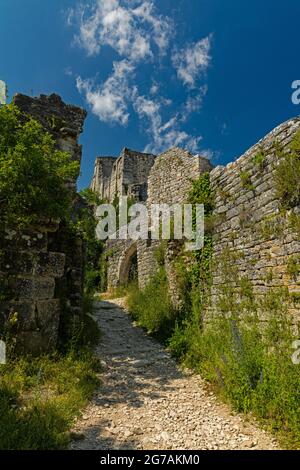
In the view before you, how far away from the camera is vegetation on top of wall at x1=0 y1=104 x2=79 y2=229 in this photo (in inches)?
173

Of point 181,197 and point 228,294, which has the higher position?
point 181,197

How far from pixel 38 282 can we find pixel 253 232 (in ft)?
11.8

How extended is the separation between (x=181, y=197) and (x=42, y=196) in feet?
25.7

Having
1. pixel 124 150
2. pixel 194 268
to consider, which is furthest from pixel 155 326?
pixel 124 150

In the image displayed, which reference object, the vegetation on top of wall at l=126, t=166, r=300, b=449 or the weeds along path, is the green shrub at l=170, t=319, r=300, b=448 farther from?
the weeds along path

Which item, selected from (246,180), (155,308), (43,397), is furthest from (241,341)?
(155,308)

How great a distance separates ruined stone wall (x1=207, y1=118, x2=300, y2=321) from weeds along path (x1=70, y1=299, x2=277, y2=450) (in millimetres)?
1468

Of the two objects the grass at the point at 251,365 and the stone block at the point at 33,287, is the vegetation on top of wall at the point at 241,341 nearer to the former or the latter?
the grass at the point at 251,365

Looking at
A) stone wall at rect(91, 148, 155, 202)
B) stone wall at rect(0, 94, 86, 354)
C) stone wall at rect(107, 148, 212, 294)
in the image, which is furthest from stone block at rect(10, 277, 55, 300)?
stone wall at rect(91, 148, 155, 202)

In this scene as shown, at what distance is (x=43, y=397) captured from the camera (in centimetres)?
347

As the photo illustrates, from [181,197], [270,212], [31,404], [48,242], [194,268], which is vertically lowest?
[31,404]

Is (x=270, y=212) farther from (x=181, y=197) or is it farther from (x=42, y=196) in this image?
(x=181, y=197)

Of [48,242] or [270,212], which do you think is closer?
[270,212]

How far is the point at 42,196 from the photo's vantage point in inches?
182
